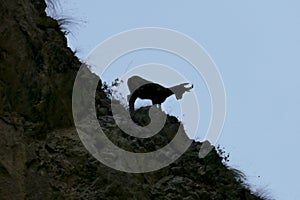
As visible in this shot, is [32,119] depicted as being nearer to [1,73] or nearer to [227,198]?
[1,73]

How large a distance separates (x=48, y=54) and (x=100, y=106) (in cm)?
129

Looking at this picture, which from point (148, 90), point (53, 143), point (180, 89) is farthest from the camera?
point (180, 89)

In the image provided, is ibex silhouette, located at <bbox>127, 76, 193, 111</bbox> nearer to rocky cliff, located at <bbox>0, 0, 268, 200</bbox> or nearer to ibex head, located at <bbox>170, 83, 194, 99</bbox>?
ibex head, located at <bbox>170, 83, 194, 99</bbox>

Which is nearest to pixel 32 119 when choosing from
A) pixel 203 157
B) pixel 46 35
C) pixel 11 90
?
pixel 11 90

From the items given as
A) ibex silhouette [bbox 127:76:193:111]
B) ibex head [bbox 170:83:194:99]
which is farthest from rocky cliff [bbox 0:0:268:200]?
ibex head [bbox 170:83:194:99]

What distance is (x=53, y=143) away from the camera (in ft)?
28.2

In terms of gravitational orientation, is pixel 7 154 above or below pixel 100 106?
below

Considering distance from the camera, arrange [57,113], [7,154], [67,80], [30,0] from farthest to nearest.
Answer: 1. [30,0]
2. [67,80]
3. [57,113]
4. [7,154]

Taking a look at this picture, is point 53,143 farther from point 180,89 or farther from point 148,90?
point 180,89

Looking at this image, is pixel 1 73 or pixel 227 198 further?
pixel 227 198

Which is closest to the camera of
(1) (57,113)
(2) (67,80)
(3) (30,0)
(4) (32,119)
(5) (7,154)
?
(5) (7,154)

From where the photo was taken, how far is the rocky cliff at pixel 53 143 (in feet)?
25.4

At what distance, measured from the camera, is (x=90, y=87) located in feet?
35.0

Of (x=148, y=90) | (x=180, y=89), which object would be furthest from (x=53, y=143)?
(x=180, y=89)
